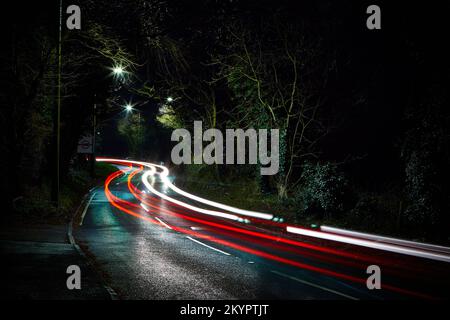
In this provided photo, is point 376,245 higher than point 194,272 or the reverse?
higher

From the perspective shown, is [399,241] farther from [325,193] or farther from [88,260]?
[88,260]

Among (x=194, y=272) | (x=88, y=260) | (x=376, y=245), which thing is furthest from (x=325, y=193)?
(x=88, y=260)

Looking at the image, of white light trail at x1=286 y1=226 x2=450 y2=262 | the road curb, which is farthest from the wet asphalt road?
white light trail at x1=286 y1=226 x2=450 y2=262

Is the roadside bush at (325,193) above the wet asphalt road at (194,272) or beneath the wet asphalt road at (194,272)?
above

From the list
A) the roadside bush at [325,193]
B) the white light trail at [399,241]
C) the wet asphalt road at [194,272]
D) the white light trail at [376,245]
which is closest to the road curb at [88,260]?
the wet asphalt road at [194,272]

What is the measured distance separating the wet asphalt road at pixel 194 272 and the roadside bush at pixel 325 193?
17.8ft

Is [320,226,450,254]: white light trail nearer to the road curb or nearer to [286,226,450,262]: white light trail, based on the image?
[286,226,450,262]: white light trail

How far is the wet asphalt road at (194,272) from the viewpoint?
26.5 ft

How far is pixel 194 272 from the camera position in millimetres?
9773

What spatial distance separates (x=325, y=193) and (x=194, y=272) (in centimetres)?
1049

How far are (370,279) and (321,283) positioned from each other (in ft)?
4.33

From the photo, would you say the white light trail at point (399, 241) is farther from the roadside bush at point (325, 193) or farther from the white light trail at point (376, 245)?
the roadside bush at point (325, 193)
